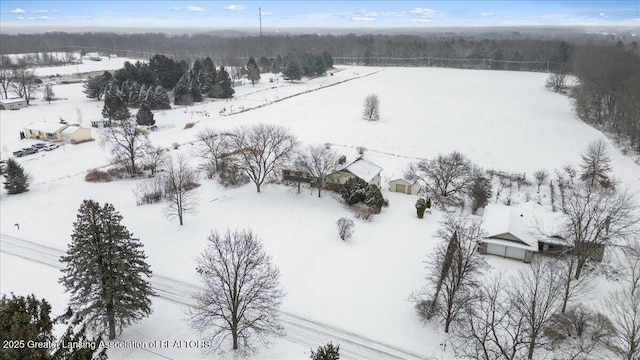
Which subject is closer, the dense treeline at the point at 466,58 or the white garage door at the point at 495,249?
the white garage door at the point at 495,249

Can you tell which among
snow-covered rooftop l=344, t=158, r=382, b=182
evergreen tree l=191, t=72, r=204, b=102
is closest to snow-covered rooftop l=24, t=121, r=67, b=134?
evergreen tree l=191, t=72, r=204, b=102

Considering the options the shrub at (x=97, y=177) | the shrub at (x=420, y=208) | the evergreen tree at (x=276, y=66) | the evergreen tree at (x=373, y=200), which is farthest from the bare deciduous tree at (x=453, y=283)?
the evergreen tree at (x=276, y=66)

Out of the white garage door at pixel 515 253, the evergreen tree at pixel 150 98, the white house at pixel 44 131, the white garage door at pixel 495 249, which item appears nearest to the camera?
the white garage door at pixel 515 253

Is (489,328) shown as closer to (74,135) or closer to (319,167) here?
(319,167)

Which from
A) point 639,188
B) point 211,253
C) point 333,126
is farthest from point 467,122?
point 211,253

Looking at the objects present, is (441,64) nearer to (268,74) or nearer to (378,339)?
(268,74)

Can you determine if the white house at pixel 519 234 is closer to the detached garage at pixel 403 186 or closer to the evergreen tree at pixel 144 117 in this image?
the detached garage at pixel 403 186

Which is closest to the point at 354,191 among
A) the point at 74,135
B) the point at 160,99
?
the point at 74,135

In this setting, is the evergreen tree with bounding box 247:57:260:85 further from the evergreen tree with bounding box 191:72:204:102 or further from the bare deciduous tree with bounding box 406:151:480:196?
the bare deciduous tree with bounding box 406:151:480:196
